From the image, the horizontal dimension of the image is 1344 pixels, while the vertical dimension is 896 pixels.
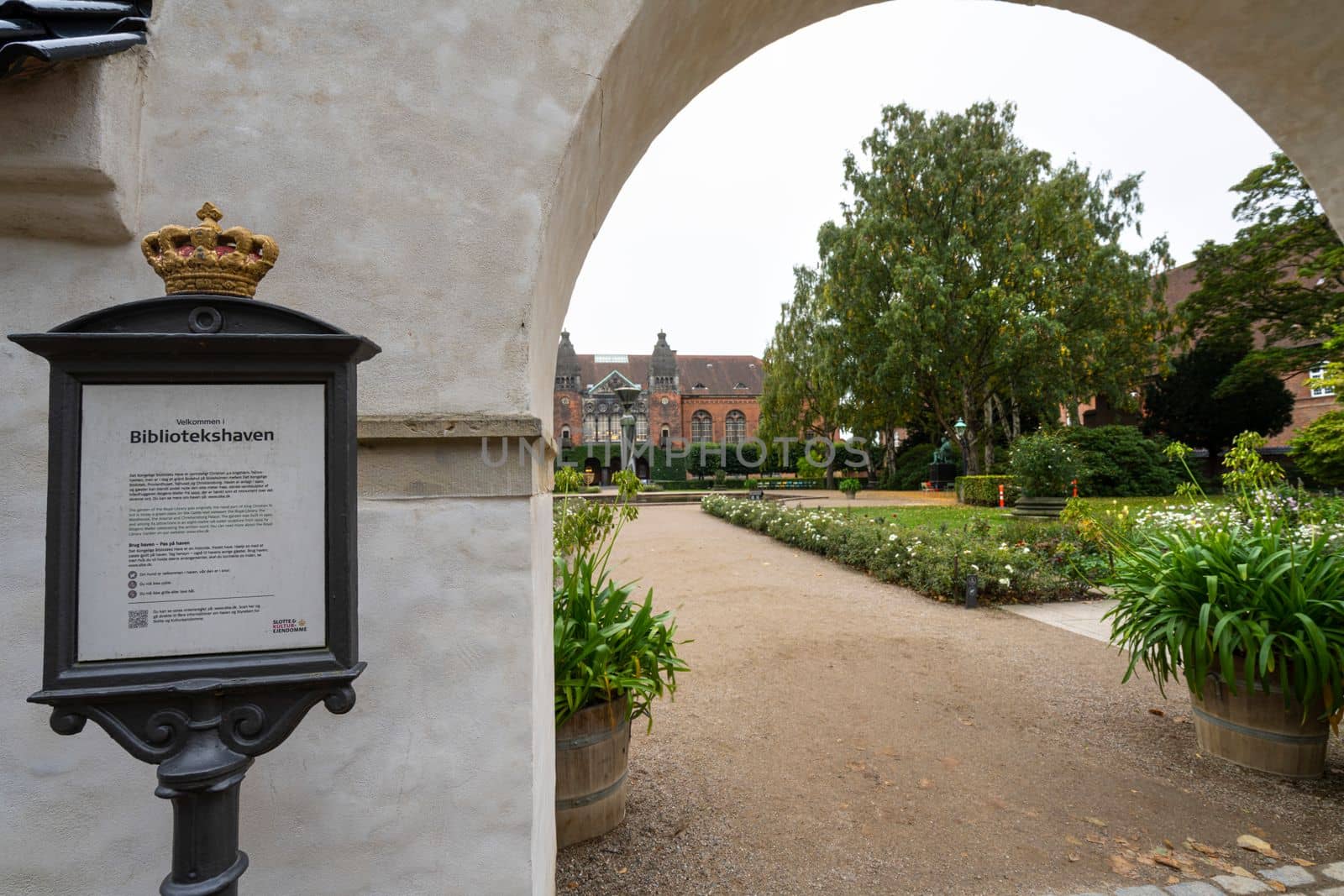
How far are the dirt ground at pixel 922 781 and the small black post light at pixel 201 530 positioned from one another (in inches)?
79.9

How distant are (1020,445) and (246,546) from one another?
1980 centimetres

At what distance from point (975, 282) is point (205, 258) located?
25.9 metres

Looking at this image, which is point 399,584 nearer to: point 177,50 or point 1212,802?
point 177,50

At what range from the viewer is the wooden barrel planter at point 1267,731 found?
3.65 m

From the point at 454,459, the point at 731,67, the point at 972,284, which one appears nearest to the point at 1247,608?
the point at 731,67

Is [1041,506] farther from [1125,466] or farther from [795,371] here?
[795,371]

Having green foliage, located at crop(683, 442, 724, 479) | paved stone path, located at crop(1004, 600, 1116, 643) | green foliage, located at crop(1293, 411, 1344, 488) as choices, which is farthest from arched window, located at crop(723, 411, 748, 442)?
paved stone path, located at crop(1004, 600, 1116, 643)

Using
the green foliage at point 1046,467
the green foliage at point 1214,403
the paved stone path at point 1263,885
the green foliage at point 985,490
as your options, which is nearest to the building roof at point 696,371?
the green foliage at point 1214,403

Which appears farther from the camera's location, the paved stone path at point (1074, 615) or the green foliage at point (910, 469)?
the green foliage at point (910, 469)

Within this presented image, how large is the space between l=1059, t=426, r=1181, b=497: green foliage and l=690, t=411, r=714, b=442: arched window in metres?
45.3

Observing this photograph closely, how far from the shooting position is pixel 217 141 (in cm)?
202

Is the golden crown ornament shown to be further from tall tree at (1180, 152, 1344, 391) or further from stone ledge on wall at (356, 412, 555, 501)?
tall tree at (1180, 152, 1344, 391)

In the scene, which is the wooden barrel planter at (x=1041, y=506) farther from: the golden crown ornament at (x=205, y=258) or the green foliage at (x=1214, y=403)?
the golden crown ornament at (x=205, y=258)

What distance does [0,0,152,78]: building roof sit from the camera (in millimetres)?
1530
